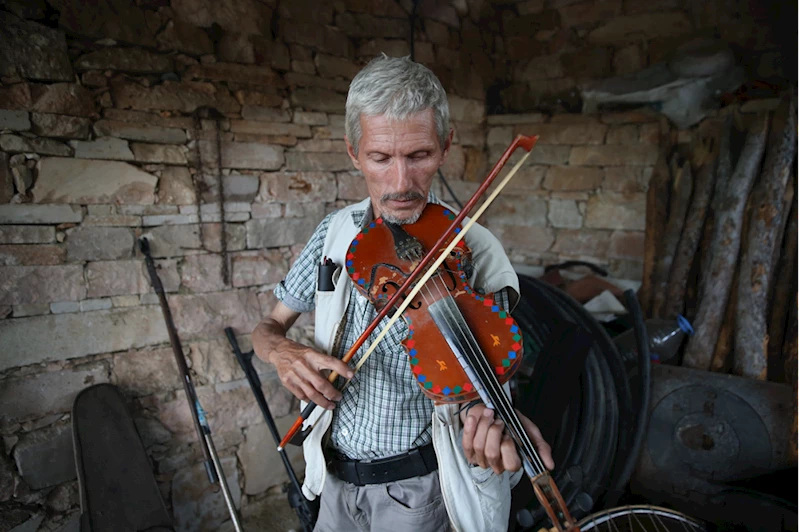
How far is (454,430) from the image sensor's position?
1.16 metres

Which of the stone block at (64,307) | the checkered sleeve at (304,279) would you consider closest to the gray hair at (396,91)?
the checkered sleeve at (304,279)

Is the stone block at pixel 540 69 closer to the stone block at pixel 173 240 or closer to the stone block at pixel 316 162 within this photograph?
the stone block at pixel 316 162

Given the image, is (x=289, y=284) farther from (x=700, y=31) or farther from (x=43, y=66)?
(x=700, y=31)

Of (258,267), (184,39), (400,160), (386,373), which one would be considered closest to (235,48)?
(184,39)

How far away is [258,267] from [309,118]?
0.88 meters

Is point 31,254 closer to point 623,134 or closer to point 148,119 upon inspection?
point 148,119

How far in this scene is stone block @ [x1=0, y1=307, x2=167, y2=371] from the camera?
194 cm

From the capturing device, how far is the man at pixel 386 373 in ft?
3.57

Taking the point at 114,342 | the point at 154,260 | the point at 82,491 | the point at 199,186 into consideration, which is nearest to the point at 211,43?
the point at 199,186

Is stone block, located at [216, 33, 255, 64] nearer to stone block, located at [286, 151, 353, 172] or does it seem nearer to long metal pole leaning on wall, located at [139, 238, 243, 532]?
stone block, located at [286, 151, 353, 172]

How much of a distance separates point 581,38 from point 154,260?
305cm

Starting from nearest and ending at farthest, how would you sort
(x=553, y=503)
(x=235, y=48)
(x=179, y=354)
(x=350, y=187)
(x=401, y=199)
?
(x=553, y=503) → (x=401, y=199) → (x=179, y=354) → (x=235, y=48) → (x=350, y=187)

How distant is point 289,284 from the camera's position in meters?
1.40

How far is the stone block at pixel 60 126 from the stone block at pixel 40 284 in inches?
21.7
